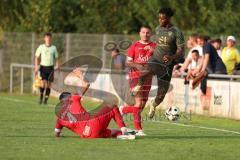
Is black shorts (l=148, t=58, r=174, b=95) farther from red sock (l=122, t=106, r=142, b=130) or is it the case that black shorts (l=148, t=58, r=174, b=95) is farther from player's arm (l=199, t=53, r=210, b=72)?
player's arm (l=199, t=53, r=210, b=72)

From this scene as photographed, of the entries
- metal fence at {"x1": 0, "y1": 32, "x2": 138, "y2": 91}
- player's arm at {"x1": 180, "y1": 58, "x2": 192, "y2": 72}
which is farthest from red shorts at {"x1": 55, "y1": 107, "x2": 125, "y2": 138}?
metal fence at {"x1": 0, "y1": 32, "x2": 138, "y2": 91}

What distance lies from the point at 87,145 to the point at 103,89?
15.3 metres

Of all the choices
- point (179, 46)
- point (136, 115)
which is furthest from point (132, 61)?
point (136, 115)

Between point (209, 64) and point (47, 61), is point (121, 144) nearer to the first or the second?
point (209, 64)

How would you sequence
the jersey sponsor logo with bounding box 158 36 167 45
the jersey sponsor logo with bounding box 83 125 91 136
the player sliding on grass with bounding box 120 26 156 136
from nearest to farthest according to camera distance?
1. the jersey sponsor logo with bounding box 83 125 91 136
2. the player sliding on grass with bounding box 120 26 156 136
3. the jersey sponsor logo with bounding box 158 36 167 45

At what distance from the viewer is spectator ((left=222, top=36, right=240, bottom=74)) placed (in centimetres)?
2525

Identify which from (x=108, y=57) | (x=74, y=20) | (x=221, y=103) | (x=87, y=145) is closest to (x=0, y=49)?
(x=108, y=57)

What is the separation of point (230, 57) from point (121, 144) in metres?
11.4

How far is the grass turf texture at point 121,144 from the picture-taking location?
1287 centimetres

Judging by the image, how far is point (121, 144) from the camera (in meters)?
14.4

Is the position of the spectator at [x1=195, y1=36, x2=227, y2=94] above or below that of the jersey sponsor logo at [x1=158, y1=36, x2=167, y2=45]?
below

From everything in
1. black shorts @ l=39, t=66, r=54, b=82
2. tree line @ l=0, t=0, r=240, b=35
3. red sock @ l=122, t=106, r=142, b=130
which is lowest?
red sock @ l=122, t=106, r=142, b=130

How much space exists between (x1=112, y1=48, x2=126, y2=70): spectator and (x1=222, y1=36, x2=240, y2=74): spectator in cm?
499

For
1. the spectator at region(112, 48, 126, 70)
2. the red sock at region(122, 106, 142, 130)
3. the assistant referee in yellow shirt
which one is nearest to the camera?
the red sock at region(122, 106, 142, 130)
